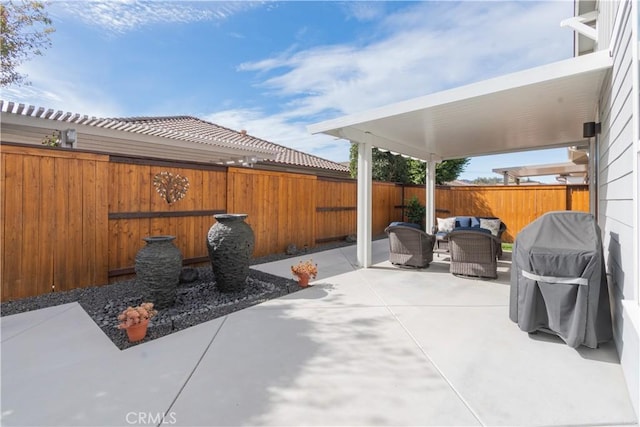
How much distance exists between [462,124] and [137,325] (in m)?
5.56

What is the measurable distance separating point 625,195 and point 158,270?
14.8 feet

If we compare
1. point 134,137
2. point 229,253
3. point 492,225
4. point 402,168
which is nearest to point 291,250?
point 229,253

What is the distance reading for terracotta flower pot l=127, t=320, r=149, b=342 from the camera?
2711 mm

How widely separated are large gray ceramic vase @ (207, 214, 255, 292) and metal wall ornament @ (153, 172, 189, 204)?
1360mm

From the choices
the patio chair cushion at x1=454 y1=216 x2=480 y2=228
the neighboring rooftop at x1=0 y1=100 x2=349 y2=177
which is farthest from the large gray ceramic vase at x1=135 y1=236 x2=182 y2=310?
the patio chair cushion at x1=454 y1=216 x2=480 y2=228

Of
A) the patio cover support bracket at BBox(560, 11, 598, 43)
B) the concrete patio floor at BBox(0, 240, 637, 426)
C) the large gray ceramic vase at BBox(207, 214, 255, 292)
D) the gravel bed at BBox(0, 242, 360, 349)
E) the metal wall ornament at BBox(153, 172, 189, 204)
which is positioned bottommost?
the concrete patio floor at BBox(0, 240, 637, 426)

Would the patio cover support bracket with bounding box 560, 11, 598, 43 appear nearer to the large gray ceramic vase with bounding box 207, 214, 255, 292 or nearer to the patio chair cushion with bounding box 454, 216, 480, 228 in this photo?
the patio chair cushion with bounding box 454, 216, 480, 228

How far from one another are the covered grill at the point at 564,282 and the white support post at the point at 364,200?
10.1 ft

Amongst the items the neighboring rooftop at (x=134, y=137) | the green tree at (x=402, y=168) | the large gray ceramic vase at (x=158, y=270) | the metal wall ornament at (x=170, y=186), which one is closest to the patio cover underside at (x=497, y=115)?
the metal wall ornament at (x=170, y=186)

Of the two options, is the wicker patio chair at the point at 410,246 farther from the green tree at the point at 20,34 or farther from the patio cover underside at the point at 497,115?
the green tree at the point at 20,34

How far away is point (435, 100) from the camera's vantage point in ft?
13.5

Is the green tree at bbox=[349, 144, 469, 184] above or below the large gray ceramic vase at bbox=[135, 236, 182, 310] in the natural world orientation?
above

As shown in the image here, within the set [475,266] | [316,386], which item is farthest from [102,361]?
[475,266]

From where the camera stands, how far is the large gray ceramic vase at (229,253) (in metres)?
4.13
